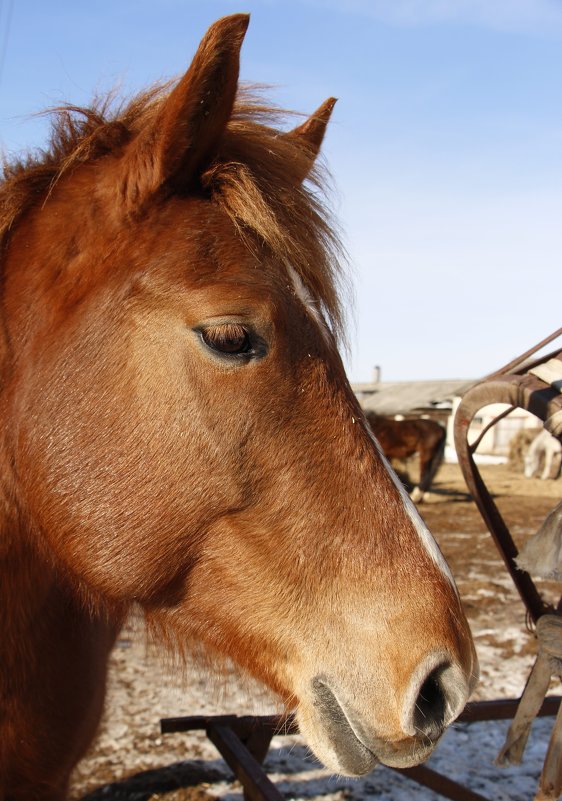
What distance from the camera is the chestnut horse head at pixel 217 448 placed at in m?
1.59

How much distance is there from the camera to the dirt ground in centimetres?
366

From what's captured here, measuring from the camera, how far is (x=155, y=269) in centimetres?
175

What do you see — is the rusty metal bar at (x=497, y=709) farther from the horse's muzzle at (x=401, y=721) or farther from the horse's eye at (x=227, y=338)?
the horse's eye at (x=227, y=338)

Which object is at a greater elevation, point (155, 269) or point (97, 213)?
point (97, 213)

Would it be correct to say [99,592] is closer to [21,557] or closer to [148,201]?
[21,557]

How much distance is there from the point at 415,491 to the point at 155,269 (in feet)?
51.9

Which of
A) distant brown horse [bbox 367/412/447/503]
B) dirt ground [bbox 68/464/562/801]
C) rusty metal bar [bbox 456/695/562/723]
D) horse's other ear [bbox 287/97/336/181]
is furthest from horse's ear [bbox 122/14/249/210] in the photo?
distant brown horse [bbox 367/412/447/503]

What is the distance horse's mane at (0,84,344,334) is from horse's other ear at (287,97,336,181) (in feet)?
0.14

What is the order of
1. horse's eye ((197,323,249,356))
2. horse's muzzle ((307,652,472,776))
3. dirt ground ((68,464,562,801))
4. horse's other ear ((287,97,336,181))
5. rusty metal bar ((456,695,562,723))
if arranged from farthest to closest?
dirt ground ((68,464,562,801)), rusty metal bar ((456,695,562,723)), horse's other ear ((287,97,336,181)), horse's eye ((197,323,249,356)), horse's muzzle ((307,652,472,776))

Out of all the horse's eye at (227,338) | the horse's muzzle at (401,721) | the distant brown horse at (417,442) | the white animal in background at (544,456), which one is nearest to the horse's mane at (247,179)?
the horse's eye at (227,338)

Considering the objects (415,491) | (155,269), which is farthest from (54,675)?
(415,491)

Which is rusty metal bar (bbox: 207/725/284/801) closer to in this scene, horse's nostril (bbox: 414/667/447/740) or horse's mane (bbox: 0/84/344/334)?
horse's nostril (bbox: 414/667/447/740)

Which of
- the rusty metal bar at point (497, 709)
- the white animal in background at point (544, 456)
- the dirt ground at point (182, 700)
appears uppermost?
the rusty metal bar at point (497, 709)

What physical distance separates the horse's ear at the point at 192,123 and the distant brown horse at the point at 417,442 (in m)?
15.3
